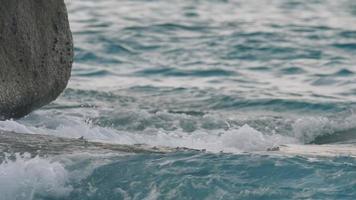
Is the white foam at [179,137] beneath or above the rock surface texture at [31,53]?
beneath

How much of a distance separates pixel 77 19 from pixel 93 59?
3516 mm

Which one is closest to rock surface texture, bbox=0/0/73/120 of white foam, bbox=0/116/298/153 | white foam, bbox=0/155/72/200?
white foam, bbox=0/116/298/153

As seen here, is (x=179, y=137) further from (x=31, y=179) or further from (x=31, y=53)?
(x=31, y=179)

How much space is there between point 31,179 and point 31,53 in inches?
83.4

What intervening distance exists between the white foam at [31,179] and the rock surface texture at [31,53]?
55.5 inches

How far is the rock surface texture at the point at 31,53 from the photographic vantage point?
30.3 feet

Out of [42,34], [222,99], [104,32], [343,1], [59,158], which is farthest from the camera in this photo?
[343,1]

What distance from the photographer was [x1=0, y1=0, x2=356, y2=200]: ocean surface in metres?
7.79

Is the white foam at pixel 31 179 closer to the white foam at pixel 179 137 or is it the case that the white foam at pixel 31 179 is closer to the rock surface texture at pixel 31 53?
the rock surface texture at pixel 31 53

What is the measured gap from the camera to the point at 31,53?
9.54 meters

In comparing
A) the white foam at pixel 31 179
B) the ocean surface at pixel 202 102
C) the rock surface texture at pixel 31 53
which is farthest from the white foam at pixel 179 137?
the white foam at pixel 31 179

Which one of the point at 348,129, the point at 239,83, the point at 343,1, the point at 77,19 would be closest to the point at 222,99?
the point at 239,83

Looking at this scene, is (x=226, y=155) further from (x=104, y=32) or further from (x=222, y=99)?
(x=104, y=32)

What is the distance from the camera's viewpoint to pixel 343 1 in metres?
20.7
